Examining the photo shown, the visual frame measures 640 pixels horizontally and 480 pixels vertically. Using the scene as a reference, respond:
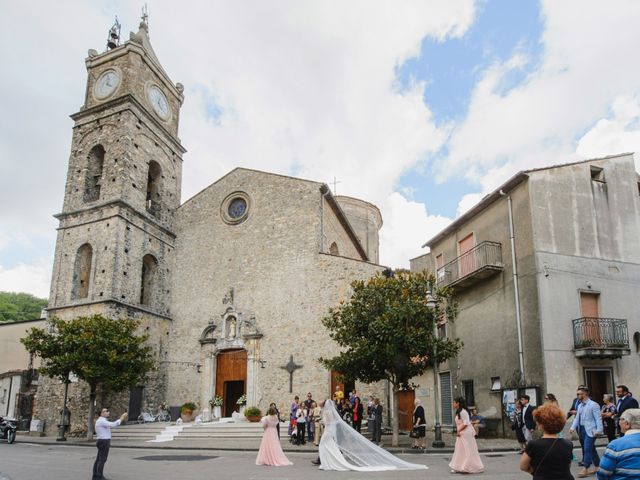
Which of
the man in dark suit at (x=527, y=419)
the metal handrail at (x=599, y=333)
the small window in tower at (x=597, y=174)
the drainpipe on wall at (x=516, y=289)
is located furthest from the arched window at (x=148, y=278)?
the small window in tower at (x=597, y=174)

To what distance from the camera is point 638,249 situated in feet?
61.2

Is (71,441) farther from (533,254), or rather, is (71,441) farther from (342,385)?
(533,254)

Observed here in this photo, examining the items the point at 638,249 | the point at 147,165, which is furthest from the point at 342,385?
the point at 147,165

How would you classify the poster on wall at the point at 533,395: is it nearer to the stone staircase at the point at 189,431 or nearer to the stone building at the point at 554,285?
the stone building at the point at 554,285

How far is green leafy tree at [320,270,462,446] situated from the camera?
609 inches

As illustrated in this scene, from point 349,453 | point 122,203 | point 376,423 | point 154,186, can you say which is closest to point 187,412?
point 122,203

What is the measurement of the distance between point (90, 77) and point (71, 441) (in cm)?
1829

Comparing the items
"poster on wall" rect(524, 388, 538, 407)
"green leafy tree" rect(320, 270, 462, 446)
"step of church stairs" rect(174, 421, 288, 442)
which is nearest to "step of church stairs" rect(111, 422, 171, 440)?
"step of church stairs" rect(174, 421, 288, 442)

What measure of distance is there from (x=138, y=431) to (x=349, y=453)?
41.0 feet

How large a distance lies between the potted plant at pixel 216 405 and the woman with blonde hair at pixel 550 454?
2055 cm

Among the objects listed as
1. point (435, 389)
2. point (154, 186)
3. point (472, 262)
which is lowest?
point (435, 389)

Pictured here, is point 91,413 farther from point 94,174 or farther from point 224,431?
point 94,174

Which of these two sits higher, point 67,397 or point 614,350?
point 614,350

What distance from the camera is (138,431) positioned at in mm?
20828
